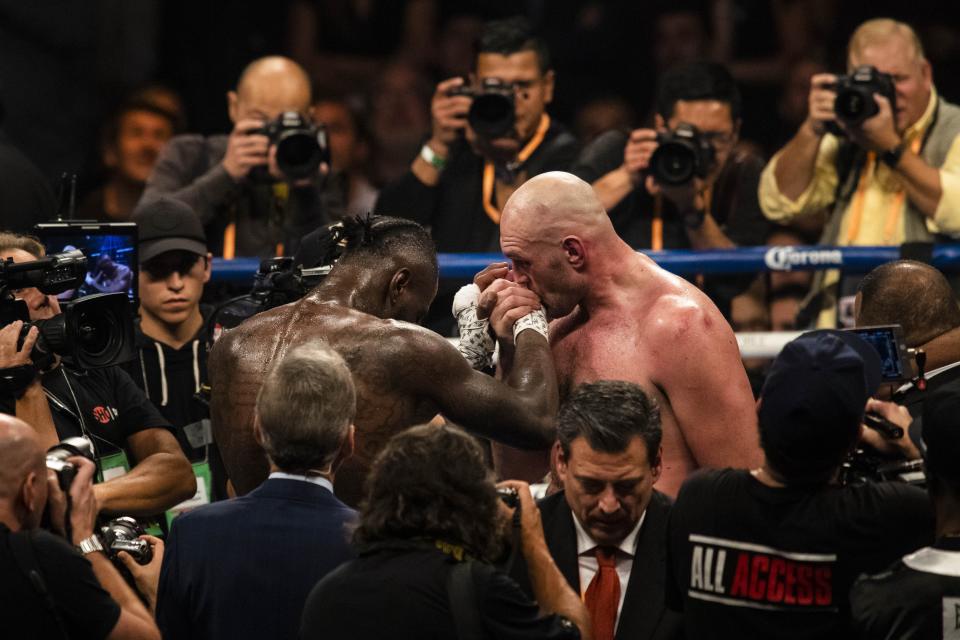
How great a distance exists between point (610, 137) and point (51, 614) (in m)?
3.38

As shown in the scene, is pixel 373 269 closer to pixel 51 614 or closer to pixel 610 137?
pixel 51 614

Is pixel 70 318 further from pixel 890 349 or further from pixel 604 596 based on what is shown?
pixel 890 349

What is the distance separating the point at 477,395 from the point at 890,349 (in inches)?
36.7

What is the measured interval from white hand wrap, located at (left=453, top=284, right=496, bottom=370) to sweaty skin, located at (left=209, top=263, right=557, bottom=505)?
248 mm

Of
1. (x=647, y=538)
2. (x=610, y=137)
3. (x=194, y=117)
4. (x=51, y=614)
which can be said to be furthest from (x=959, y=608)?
(x=194, y=117)

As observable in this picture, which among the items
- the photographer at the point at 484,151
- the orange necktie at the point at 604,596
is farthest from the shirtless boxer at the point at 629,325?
the photographer at the point at 484,151

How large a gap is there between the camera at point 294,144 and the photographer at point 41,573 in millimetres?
2507

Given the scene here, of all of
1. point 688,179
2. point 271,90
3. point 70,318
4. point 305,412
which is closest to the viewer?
point 305,412

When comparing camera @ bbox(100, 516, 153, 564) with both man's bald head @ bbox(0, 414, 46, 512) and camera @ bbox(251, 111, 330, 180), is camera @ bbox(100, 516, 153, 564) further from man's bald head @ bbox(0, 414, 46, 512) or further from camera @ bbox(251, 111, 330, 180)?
camera @ bbox(251, 111, 330, 180)

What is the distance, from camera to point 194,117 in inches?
289

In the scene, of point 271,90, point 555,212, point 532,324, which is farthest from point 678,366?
point 271,90

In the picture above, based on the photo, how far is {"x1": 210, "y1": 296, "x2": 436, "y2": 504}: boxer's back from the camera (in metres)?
3.53

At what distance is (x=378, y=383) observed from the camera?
3523 mm

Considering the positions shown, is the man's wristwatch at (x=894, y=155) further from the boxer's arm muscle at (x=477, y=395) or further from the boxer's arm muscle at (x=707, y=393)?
the boxer's arm muscle at (x=477, y=395)
